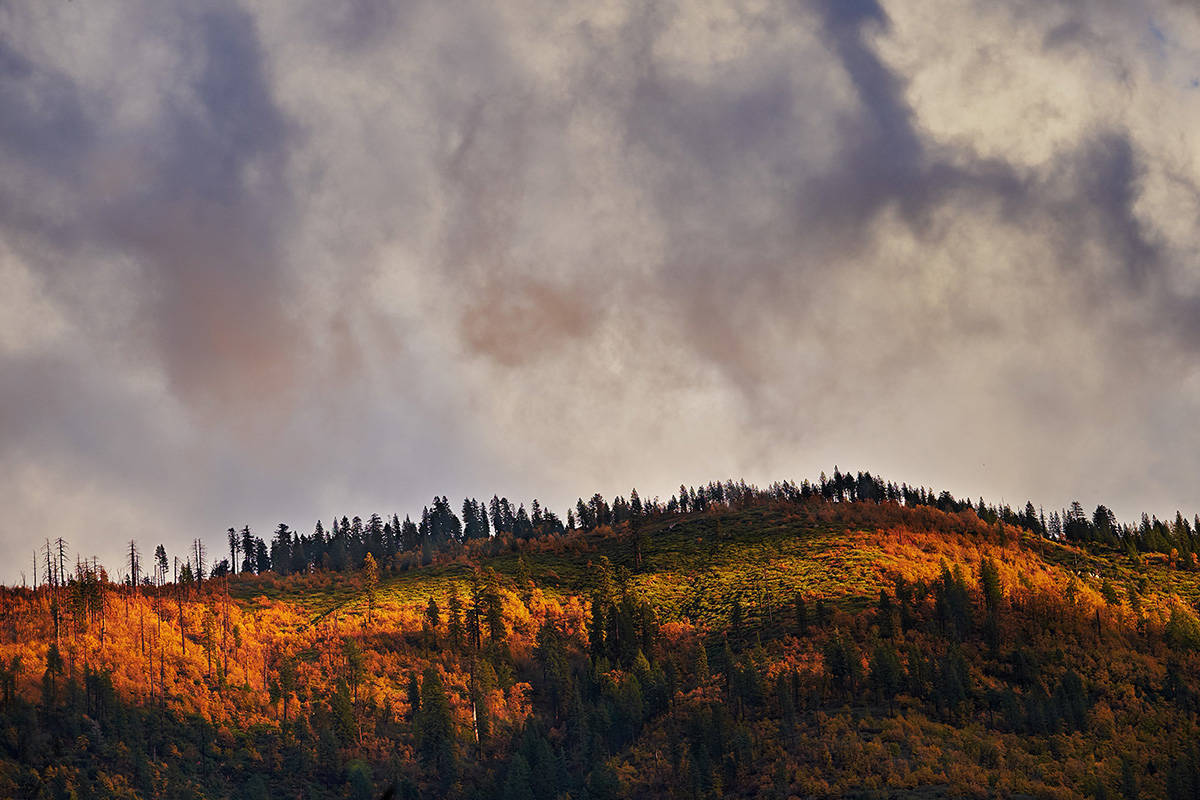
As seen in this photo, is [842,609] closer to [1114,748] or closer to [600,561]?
[1114,748]

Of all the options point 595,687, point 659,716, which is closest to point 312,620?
point 595,687

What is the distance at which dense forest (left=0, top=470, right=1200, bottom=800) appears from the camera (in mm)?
94562

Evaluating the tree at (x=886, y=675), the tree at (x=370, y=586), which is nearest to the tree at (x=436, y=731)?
the tree at (x=370, y=586)

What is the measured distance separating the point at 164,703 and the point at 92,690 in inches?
313

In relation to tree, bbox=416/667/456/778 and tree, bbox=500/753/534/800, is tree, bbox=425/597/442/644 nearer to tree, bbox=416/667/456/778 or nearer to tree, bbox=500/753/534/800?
tree, bbox=416/667/456/778

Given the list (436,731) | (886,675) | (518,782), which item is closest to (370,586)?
(436,731)

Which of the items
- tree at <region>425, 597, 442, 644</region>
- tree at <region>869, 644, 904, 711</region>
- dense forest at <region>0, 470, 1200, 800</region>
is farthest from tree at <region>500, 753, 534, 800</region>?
tree at <region>869, 644, 904, 711</region>

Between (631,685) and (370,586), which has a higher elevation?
(370,586)

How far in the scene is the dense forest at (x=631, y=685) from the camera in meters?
94.6

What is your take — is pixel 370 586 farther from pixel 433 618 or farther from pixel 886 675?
pixel 886 675

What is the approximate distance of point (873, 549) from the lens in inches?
6457

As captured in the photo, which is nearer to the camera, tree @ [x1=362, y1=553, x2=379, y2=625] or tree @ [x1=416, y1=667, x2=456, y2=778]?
tree @ [x1=416, y1=667, x2=456, y2=778]

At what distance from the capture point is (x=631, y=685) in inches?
4589

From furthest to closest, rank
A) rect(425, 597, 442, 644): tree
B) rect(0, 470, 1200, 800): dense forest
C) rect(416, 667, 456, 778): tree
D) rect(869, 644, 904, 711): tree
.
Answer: rect(425, 597, 442, 644): tree < rect(416, 667, 456, 778): tree < rect(869, 644, 904, 711): tree < rect(0, 470, 1200, 800): dense forest
